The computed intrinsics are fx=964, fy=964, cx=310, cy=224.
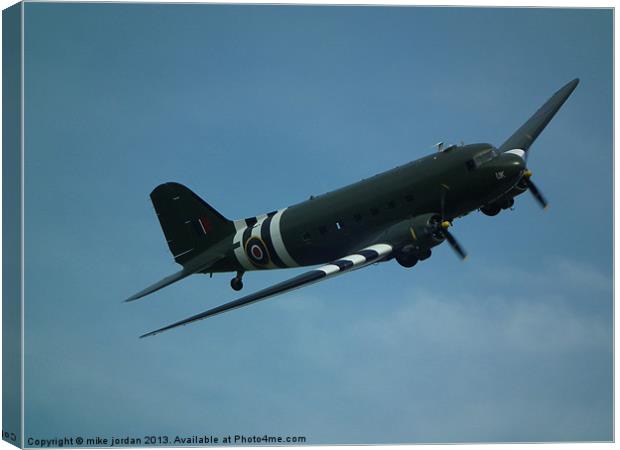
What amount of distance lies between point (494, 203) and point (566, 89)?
4235 millimetres

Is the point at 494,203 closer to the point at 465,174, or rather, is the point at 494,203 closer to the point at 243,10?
the point at 465,174

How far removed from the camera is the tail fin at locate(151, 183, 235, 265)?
107 feet

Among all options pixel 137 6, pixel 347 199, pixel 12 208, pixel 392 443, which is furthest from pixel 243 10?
pixel 392 443

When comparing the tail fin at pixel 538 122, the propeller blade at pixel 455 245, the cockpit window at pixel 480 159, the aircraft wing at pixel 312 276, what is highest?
the tail fin at pixel 538 122

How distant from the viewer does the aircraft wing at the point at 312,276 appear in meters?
26.3

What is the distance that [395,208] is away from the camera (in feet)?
98.3

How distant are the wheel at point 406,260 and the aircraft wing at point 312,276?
20.7 inches

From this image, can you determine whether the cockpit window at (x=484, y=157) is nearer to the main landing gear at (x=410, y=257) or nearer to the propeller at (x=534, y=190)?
the propeller at (x=534, y=190)

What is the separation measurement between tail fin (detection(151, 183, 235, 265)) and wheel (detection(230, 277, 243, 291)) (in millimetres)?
2133

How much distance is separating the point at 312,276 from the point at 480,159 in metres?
6.83

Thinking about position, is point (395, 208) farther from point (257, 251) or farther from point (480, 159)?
point (257, 251)

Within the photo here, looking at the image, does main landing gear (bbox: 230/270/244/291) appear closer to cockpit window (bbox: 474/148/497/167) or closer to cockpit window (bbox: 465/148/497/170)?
cockpit window (bbox: 465/148/497/170)

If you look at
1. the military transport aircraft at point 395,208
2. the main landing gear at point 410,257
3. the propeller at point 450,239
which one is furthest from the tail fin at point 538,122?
the main landing gear at point 410,257

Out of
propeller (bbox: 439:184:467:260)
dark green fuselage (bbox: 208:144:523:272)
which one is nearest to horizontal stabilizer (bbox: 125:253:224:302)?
dark green fuselage (bbox: 208:144:523:272)
